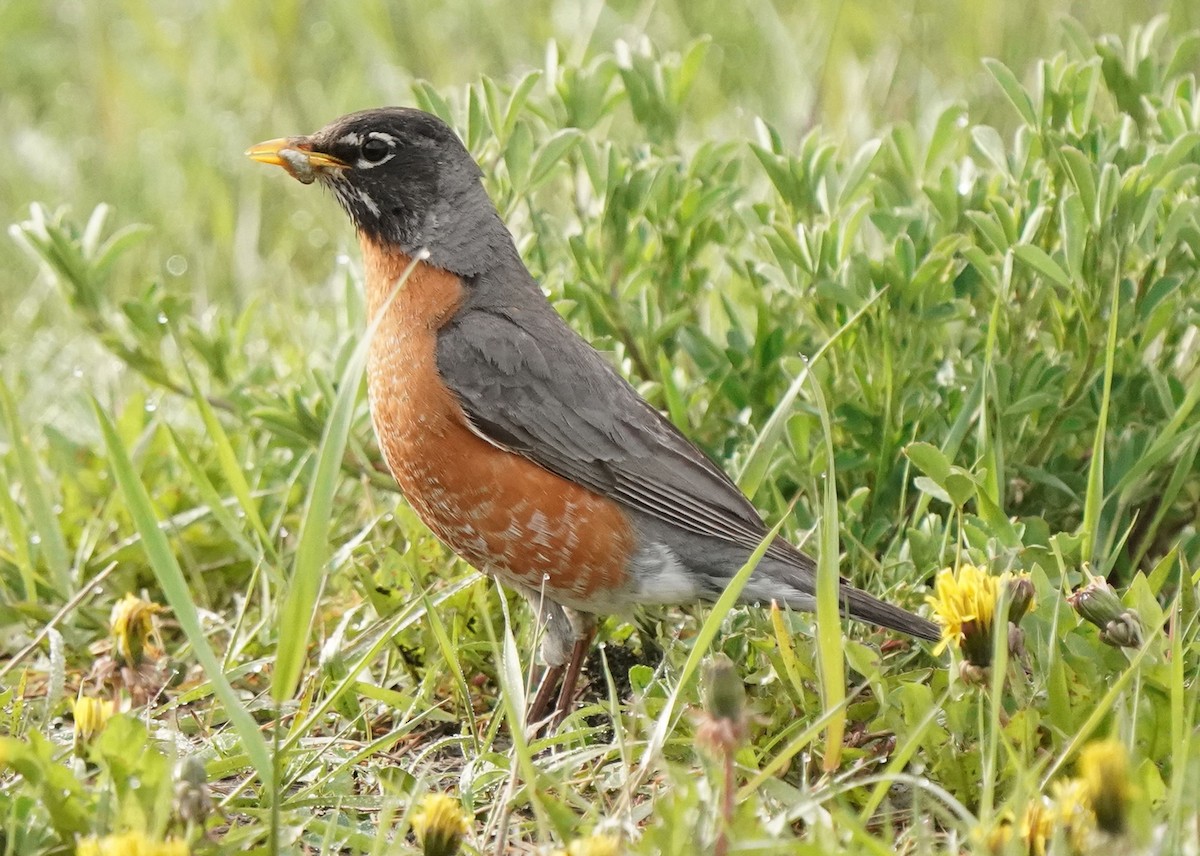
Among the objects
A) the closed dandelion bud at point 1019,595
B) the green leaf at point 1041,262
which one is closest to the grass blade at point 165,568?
the closed dandelion bud at point 1019,595

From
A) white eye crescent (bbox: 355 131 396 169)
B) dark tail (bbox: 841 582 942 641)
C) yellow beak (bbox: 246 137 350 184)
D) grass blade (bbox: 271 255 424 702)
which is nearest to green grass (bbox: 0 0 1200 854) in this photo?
grass blade (bbox: 271 255 424 702)

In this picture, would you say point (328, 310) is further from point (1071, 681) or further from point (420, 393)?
point (1071, 681)

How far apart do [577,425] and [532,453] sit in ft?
0.52

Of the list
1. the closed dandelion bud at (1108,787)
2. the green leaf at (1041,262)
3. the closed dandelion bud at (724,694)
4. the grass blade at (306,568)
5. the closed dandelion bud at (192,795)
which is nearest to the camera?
the closed dandelion bud at (1108,787)

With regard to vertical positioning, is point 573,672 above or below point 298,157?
below

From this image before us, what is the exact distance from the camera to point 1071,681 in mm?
2998

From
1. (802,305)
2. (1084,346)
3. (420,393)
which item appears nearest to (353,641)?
(420,393)

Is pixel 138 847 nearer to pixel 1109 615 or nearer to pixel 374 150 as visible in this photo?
pixel 1109 615

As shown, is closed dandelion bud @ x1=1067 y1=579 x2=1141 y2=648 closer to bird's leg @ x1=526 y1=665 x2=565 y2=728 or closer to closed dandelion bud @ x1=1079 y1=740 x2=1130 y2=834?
closed dandelion bud @ x1=1079 y1=740 x2=1130 y2=834

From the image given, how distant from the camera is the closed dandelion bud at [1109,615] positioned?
9.39 feet

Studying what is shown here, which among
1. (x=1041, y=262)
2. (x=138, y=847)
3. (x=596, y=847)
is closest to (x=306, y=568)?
(x=138, y=847)

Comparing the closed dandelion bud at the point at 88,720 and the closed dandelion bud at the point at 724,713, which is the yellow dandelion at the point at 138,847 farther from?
the closed dandelion bud at the point at 724,713

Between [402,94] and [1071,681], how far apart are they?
5.04 meters

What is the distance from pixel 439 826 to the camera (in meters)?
2.52
